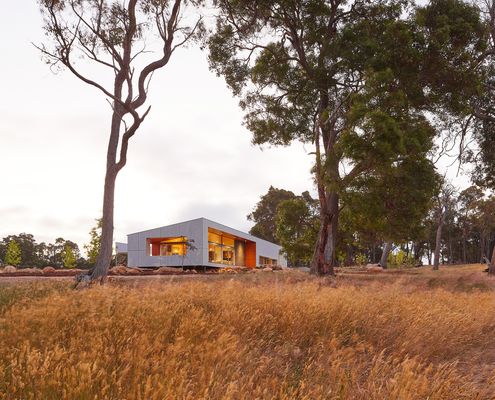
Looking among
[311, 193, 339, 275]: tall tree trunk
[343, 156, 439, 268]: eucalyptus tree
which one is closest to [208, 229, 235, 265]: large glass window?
[311, 193, 339, 275]: tall tree trunk

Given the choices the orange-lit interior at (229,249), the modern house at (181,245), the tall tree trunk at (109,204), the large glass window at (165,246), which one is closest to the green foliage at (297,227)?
the modern house at (181,245)

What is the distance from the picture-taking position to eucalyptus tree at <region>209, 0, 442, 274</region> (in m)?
16.2

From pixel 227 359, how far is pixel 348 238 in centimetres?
3121

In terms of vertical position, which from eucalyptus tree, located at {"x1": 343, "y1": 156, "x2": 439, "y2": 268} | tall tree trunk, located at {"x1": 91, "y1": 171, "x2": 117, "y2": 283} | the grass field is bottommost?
the grass field

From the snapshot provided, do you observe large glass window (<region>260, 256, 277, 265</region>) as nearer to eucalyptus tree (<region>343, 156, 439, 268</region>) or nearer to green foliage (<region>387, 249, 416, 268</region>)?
green foliage (<region>387, 249, 416, 268</region>)

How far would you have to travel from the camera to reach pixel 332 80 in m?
19.8

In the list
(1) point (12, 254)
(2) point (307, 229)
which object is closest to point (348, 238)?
(2) point (307, 229)

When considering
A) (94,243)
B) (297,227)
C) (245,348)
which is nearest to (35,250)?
(94,243)

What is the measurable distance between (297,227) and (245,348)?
22675 millimetres

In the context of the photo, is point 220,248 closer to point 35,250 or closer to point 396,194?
point 396,194

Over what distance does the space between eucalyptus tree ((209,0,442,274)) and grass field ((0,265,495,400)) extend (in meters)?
9.97

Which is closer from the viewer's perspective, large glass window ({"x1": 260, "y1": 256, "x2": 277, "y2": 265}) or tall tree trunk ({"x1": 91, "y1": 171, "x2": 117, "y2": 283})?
tall tree trunk ({"x1": 91, "y1": 171, "x2": 117, "y2": 283})

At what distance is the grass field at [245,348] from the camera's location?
3.08m

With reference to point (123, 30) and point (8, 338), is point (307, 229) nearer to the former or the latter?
point (123, 30)
